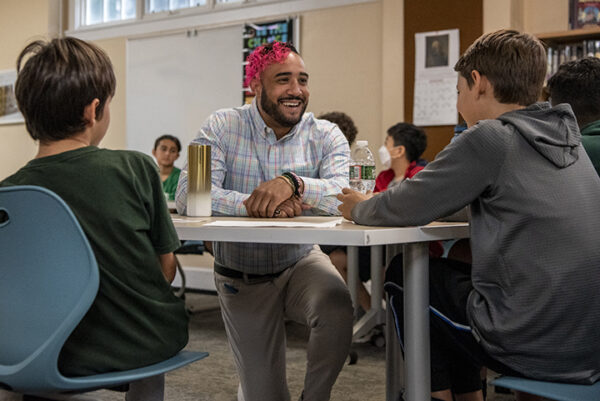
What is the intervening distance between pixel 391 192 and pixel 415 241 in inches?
4.8

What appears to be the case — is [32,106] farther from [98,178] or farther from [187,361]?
[187,361]

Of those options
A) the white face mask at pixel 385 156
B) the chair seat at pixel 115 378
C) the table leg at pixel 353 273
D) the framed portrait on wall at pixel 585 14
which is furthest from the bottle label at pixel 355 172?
the framed portrait on wall at pixel 585 14

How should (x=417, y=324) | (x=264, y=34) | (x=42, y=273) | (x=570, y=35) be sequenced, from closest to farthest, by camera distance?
(x=42, y=273) → (x=417, y=324) → (x=570, y=35) → (x=264, y=34)

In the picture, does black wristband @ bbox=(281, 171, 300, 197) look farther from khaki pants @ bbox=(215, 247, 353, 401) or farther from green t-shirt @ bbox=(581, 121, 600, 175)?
green t-shirt @ bbox=(581, 121, 600, 175)

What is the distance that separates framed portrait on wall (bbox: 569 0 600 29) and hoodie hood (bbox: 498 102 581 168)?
3082 millimetres

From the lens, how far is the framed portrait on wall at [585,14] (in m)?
3.94

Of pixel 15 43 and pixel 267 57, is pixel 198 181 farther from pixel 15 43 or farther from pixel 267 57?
pixel 15 43

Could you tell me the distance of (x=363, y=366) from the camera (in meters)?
2.93

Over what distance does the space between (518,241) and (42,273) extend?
0.86 metres

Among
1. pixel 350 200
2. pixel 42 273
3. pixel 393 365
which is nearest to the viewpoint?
pixel 42 273

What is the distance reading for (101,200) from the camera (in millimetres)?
1062

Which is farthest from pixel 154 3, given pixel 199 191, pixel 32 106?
pixel 32 106

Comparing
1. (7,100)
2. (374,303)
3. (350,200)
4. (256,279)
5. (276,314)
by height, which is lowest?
(374,303)

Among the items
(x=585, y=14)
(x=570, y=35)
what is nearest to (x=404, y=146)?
(x=570, y=35)
